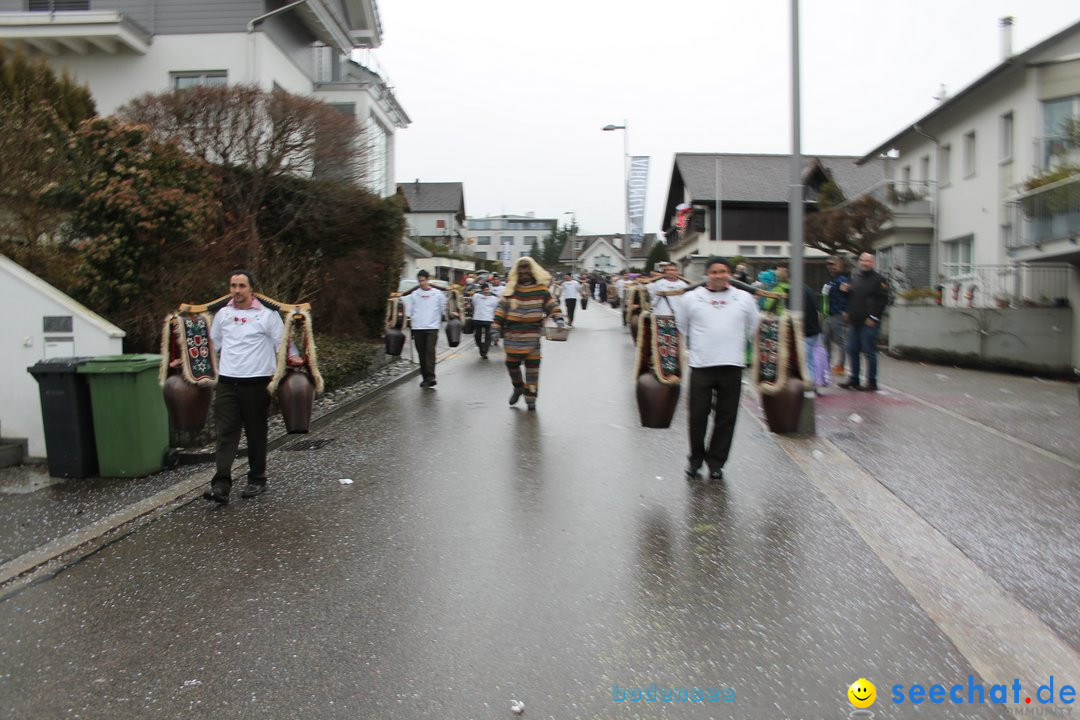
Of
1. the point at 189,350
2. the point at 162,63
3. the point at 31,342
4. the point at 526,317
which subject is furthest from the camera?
the point at 162,63

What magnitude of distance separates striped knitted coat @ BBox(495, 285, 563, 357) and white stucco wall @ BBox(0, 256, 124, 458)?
14.3 feet

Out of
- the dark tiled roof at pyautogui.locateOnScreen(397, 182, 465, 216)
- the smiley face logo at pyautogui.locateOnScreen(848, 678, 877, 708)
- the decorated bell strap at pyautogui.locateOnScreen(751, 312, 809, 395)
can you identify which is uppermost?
the dark tiled roof at pyautogui.locateOnScreen(397, 182, 465, 216)

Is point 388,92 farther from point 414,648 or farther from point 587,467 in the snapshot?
point 414,648

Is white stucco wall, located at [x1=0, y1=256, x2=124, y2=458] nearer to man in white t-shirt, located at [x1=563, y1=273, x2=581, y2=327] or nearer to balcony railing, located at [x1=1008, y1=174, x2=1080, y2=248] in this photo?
balcony railing, located at [x1=1008, y1=174, x2=1080, y2=248]

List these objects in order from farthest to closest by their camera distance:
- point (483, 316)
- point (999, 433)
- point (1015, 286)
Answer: point (1015, 286), point (483, 316), point (999, 433)

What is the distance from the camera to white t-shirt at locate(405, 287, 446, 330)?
43.2 feet

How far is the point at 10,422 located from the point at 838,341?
10358mm

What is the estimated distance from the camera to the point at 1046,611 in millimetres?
4426

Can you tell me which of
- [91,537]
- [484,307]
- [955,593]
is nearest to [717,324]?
[955,593]

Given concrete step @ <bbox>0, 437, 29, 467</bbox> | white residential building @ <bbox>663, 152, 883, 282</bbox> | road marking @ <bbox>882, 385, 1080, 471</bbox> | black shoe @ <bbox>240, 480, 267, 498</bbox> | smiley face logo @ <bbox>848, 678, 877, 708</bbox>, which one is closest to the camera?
smiley face logo @ <bbox>848, 678, 877, 708</bbox>

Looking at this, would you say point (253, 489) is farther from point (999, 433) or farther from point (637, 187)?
point (637, 187)

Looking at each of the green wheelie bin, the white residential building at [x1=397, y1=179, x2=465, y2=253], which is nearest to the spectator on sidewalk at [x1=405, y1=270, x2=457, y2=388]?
the green wheelie bin

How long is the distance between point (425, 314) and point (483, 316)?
17.9 feet

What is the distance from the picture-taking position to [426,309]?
1316 cm
